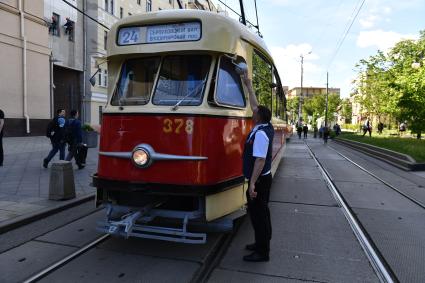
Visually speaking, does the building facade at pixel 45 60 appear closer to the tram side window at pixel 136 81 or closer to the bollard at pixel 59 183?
the bollard at pixel 59 183

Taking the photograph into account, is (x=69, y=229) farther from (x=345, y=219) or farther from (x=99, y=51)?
(x=99, y=51)

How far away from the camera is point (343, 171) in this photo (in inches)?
523

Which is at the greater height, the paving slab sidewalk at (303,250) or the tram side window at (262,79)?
the tram side window at (262,79)

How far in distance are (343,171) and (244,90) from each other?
862cm

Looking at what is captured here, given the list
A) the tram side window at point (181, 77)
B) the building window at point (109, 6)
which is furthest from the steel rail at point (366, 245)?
the building window at point (109, 6)

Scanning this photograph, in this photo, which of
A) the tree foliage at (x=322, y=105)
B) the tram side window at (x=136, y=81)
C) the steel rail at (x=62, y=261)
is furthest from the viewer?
the tree foliage at (x=322, y=105)

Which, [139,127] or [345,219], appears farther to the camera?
[345,219]

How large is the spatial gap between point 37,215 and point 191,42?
12.0ft

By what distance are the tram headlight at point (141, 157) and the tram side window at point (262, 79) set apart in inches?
98.3

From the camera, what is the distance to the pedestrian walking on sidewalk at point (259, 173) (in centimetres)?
461

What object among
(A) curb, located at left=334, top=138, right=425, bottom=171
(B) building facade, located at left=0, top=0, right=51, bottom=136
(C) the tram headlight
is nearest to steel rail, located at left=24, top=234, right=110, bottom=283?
(C) the tram headlight

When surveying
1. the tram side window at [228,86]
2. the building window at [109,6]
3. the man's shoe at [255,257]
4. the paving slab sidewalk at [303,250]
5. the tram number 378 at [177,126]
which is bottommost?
the paving slab sidewalk at [303,250]

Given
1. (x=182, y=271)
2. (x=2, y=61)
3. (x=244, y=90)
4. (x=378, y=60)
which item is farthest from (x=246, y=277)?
(x=378, y=60)

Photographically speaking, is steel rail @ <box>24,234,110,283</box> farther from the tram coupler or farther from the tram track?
the tram coupler
